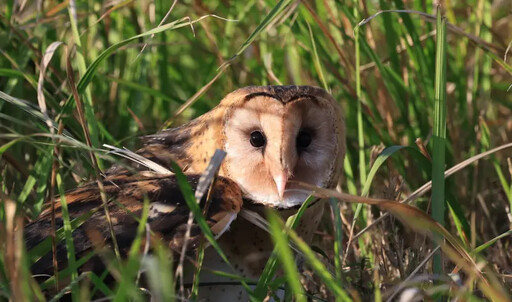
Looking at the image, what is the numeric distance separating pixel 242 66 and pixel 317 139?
1.16 metres

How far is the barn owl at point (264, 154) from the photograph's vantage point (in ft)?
7.59

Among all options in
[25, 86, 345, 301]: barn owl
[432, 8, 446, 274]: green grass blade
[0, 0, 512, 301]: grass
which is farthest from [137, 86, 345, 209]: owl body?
[432, 8, 446, 274]: green grass blade

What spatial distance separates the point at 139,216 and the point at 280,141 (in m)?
0.41

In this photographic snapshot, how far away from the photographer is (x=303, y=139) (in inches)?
95.0

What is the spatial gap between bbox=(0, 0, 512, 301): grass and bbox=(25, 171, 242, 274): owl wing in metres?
0.10

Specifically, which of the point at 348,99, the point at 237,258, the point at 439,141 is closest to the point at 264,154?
the point at 237,258

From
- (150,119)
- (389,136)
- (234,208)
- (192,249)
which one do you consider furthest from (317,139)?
(150,119)

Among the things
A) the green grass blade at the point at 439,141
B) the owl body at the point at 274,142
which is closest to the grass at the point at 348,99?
the green grass blade at the point at 439,141

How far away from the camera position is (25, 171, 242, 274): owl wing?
2.18m

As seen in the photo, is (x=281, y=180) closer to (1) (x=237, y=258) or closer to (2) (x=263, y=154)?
(2) (x=263, y=154)

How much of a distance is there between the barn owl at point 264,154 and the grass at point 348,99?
0.15m

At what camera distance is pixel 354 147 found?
3.32 meters

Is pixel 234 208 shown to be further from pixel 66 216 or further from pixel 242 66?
pixel 242 66

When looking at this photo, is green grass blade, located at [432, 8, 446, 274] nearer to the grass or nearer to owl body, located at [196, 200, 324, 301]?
the grass
